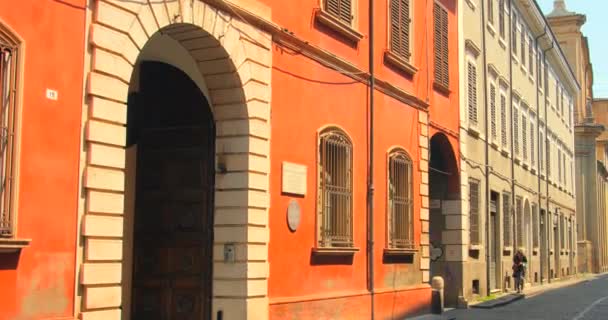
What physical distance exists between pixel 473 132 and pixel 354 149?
9033 mm

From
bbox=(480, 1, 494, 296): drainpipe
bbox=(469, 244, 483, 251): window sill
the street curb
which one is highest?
bbox=(480, 1, 494, 296): drainpipe

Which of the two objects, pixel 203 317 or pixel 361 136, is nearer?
pixel 203 317

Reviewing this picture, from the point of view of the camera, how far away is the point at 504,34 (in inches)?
1123

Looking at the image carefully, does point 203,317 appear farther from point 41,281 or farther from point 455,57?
point 455,57

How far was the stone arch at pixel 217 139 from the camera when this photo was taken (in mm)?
8234

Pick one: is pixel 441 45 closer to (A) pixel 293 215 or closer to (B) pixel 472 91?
(B) pixel 472 91

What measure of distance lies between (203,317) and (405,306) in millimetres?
6067

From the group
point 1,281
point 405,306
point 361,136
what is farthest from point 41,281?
point 405,306

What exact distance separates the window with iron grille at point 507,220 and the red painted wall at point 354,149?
9369 mm

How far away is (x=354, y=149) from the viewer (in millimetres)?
14430

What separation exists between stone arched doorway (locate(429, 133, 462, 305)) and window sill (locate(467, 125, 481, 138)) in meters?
1.80

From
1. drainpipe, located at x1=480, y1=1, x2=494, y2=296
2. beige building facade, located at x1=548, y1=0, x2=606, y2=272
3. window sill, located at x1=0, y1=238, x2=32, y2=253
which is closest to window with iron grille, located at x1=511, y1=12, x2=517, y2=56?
drainpipe, located at x1=480, y1=1, x2=494, y2=296

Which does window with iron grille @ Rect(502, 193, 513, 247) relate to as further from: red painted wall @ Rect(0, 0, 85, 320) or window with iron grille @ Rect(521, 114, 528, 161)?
red painted wall @ Rect(0, 0, 85, 320)

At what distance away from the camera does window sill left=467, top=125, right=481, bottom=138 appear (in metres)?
22.2
